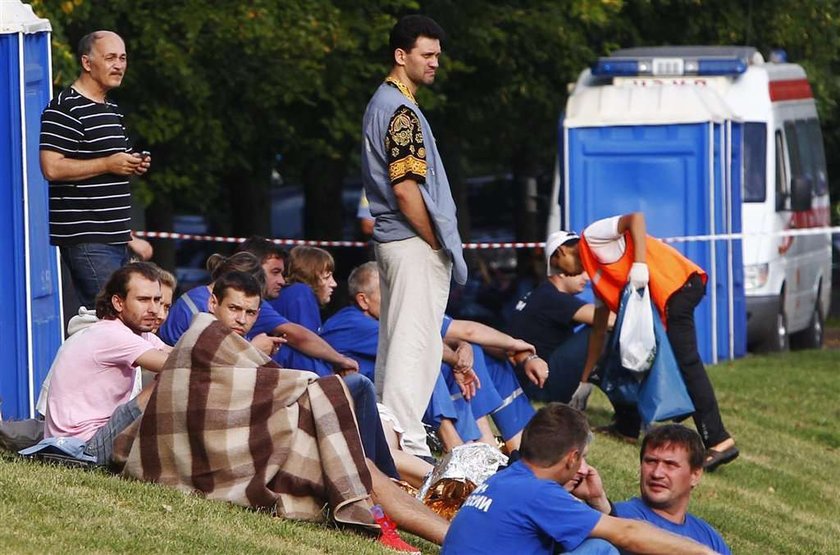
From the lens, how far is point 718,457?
10.7 metres

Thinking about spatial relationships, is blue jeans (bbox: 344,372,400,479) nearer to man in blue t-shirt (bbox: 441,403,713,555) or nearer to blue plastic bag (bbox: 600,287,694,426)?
man in blue t-shirt (bbox: 441,403,713,555)

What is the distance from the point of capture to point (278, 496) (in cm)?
710

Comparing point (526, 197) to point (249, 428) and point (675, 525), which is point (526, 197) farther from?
point (675, 525)

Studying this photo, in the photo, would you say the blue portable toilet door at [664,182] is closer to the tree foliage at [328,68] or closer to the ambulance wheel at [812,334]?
the tree foliage at [328,68]

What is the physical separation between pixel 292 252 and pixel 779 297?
8.41 metres

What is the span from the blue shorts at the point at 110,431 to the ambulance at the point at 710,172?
9160 millimetres

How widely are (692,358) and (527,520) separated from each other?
4956 mm

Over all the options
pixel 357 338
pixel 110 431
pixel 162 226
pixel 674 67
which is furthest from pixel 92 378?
pixel 162 226

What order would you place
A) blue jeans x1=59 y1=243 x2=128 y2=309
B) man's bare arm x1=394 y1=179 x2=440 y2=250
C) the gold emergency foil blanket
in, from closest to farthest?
the gold emergency foil blanket → man's bare arm x1=394 y1=179 x2=440 y2=250 → blue jeans x1=59 y1=243 x2=128 y2=309

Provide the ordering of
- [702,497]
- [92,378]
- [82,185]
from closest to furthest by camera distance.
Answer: [92,378]
[82,185]
[702,497]

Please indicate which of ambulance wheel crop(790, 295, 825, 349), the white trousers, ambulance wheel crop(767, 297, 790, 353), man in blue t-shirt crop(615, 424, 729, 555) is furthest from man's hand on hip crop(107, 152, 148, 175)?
ambulance wheel crop(790, 295, 825, 349)

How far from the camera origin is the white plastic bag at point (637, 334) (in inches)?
407

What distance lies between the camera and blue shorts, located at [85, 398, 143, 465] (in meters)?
7.27

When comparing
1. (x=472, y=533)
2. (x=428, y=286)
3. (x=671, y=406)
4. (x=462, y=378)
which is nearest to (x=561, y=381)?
(x=671, y=406)
